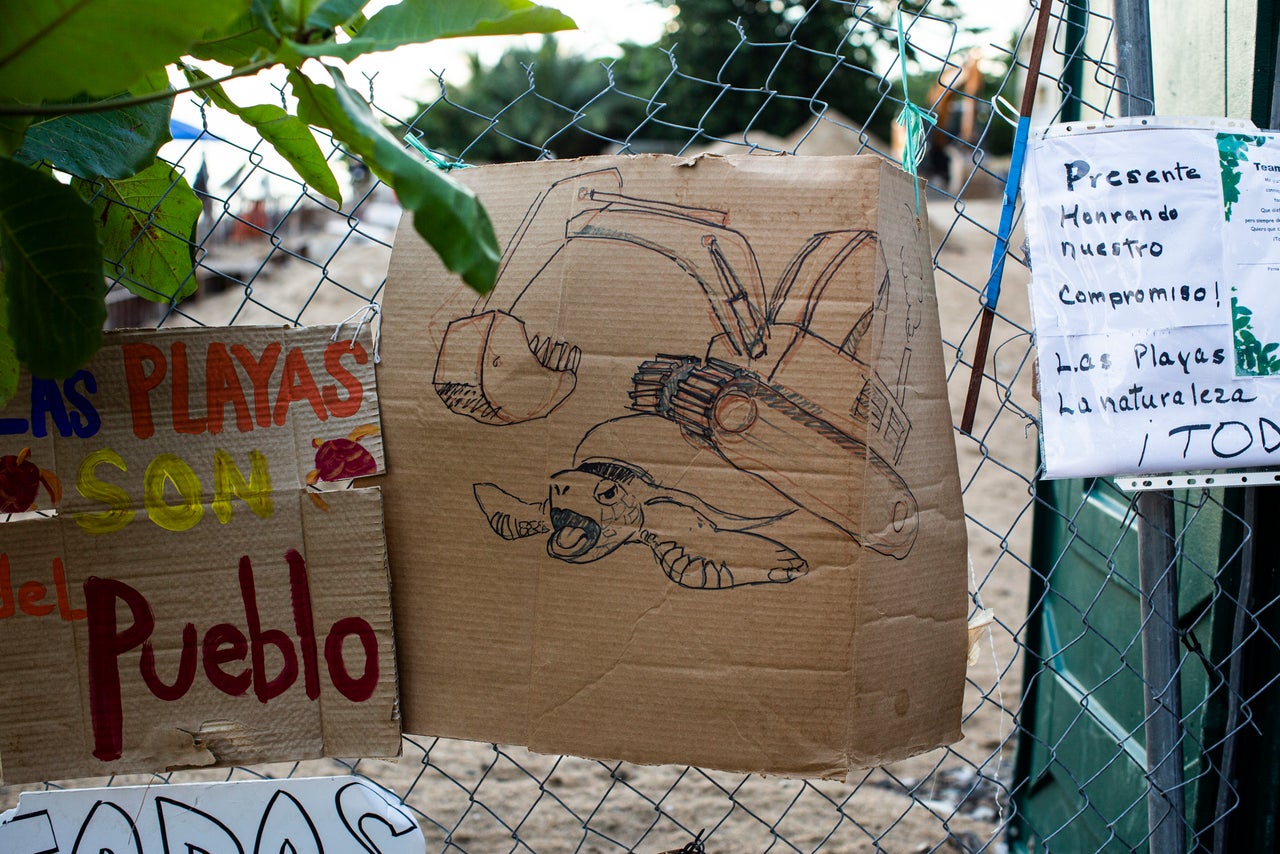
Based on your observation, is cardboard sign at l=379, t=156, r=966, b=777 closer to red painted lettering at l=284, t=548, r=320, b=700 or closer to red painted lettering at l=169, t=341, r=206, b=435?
red painted lettering at l=284, t=548, r=320, b=700

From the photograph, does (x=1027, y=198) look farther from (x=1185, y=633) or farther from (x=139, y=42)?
(x=139, y=42)

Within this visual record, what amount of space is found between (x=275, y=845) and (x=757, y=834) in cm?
153

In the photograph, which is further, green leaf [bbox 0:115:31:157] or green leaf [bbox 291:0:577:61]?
green leaf [bbox 0:115:31:157]

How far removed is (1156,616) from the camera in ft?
4.91

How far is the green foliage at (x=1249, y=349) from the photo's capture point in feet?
4.71

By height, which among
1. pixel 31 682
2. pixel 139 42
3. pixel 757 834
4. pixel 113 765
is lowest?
pixel 757 834

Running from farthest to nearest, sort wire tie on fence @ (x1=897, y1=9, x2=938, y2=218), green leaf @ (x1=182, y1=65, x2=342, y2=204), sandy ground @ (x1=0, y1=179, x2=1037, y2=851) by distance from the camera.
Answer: sandy ground @ (x1=0, y1=179, x2=1037, y2=851) < wire tie on fence @ (x1=897, y1=9, x2=938, y2=218) < green leaf @ (x1=182, y1=65, x2=342, y2=204)

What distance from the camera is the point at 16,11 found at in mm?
875

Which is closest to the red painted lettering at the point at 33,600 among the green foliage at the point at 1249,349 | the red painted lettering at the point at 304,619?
the red painted lettering at the point at 304,619

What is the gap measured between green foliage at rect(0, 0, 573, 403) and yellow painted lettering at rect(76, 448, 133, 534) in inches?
5.5

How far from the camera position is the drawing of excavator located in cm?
129

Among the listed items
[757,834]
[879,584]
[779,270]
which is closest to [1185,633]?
[879,584]

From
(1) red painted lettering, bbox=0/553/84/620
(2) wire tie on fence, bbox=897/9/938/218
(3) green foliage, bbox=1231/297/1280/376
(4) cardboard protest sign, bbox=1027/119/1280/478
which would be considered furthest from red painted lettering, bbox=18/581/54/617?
(3) green foliage, bbox=1231/297/1280/376

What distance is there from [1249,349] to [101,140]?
1.65 meters
